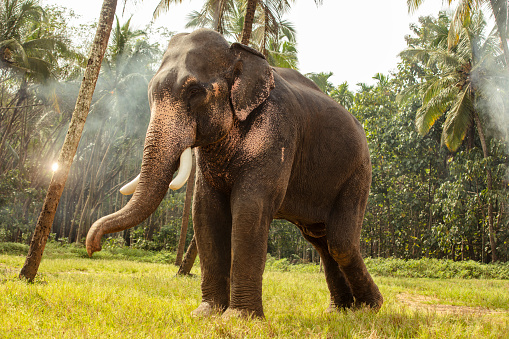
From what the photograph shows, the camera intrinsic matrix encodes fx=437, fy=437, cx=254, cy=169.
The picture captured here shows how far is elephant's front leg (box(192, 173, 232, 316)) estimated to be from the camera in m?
3.61

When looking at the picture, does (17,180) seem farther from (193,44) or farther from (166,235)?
(193,44)

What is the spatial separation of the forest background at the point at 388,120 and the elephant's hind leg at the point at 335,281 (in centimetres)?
766

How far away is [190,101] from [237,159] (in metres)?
0.58

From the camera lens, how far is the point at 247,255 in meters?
3.18

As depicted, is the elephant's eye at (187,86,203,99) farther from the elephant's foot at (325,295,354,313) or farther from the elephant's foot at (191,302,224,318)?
the elephant's foot at (325,295,354,313)

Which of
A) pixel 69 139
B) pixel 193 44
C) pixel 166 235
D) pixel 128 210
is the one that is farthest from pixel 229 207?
pixel 166 235

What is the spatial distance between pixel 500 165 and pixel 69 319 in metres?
16.3

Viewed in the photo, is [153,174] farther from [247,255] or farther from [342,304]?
[342,304]

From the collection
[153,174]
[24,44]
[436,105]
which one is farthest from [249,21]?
[24,44]

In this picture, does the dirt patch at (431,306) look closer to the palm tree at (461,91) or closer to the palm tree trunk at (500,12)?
the palm tree trunk at (500,12)

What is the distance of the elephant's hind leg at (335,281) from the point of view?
4527mm

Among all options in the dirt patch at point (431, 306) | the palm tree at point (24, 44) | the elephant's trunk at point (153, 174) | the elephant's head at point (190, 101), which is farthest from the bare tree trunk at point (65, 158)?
the palm tree at point (24, 44)

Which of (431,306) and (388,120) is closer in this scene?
(431,306)

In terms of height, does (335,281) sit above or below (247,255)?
below
